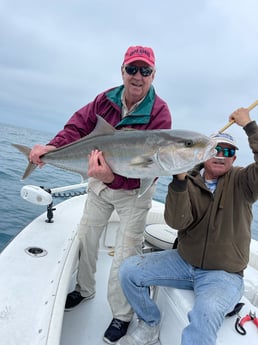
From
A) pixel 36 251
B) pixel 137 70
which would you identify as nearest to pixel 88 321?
pixel 36 251

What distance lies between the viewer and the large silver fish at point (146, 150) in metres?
2.43

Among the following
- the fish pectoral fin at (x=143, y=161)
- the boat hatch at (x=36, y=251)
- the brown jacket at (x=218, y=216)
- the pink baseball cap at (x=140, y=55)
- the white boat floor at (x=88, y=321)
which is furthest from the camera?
the boat hatch at (x=36, y=251)

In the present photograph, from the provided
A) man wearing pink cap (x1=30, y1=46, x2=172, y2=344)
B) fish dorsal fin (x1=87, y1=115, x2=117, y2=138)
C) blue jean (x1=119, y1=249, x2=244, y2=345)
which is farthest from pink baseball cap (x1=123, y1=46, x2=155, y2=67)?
blue jean (x1=119, y1=249, x2=244, y2=345)

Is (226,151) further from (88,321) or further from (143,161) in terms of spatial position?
(88,321)

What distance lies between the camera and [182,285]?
2.92 metres

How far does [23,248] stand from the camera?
332cm

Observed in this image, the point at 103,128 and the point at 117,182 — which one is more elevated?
the point at 103,128

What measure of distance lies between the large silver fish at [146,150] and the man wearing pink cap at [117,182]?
0.49 feet

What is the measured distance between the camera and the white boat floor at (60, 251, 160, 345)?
312 centimetres

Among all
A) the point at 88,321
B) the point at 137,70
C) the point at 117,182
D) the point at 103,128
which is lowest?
the point at 88,321

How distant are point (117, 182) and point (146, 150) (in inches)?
26.6

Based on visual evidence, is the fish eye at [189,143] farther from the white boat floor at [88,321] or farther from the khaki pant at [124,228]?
the white boat floor at [88,321]

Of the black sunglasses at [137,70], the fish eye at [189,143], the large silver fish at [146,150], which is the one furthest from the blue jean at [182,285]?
the black sunglasses at [137,70]

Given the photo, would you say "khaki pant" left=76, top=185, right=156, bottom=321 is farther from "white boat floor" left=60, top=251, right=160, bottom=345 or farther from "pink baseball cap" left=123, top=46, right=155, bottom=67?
"pink baseball cap" left=123, top=46, right=155, bottom=67
